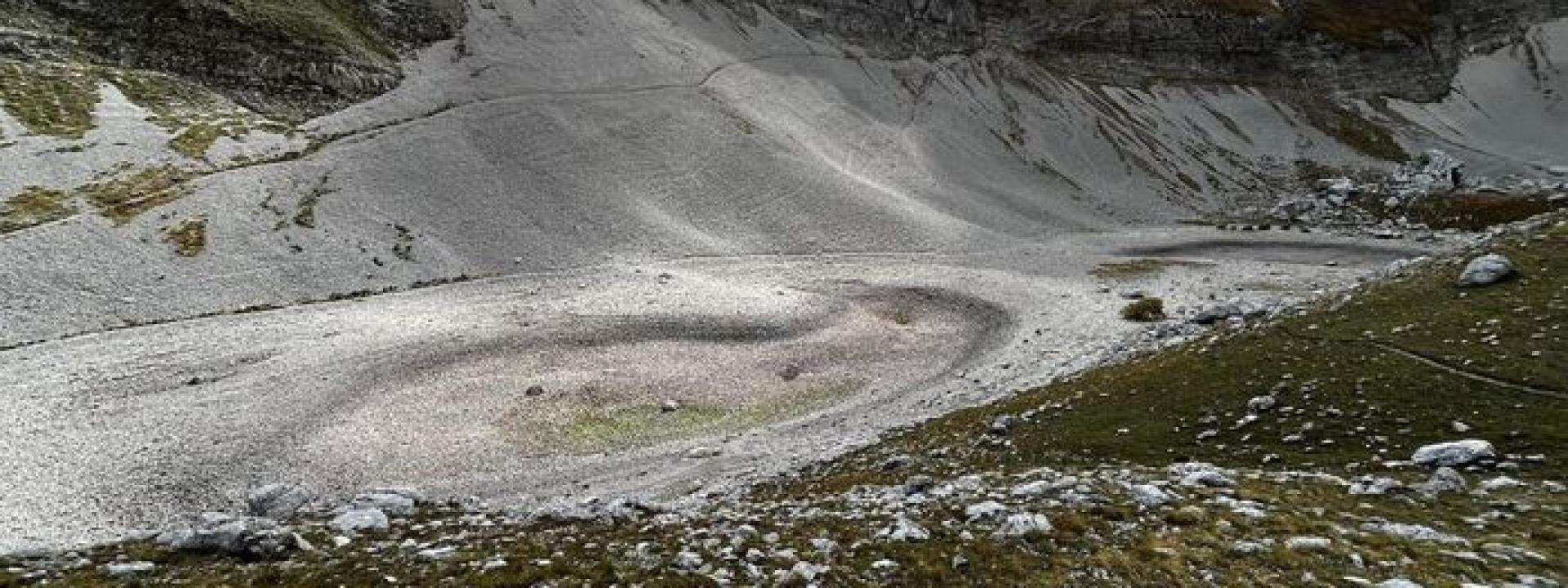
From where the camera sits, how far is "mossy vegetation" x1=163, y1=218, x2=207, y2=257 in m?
53.9

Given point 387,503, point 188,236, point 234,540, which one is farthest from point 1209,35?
point 234,540

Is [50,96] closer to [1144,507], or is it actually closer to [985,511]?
[985,511]

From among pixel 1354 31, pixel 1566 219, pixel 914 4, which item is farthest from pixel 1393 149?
pixel 1566 219

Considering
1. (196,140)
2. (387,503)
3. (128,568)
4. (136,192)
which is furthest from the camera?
(196,140)

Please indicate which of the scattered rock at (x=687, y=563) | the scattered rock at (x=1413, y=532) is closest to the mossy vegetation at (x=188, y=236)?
the scattered rock at (x=687, y=563)

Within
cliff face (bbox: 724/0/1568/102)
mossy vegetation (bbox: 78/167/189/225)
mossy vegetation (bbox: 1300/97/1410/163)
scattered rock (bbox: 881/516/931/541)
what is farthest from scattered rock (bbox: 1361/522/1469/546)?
mossy vegetation (bbox: 1300/97/1410/163)

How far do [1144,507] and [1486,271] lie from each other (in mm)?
23646

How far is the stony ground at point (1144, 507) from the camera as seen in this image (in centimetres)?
1634

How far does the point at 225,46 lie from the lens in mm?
77812

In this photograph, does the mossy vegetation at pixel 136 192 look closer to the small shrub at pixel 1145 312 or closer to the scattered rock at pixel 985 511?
the scattered rock at pixel 985 511

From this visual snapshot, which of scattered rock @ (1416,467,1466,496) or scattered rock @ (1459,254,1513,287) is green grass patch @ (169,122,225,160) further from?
scattered rock @ (1459,254,1513,287)

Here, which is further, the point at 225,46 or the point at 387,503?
the point at 225,46

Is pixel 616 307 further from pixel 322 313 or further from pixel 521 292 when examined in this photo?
pixel 322 313

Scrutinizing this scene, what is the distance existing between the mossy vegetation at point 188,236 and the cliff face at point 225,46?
20.3 meters
